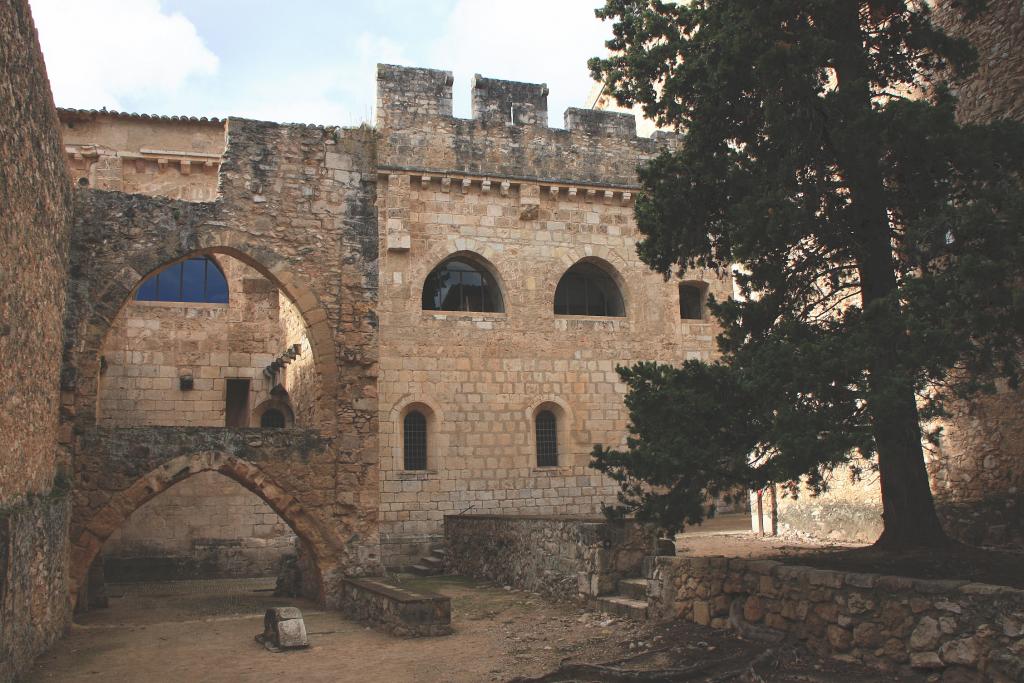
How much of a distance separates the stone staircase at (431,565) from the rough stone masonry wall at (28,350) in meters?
6.27

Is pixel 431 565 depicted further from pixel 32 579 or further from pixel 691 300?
pixel 691 300

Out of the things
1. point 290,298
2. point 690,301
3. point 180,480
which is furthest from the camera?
point 690,301

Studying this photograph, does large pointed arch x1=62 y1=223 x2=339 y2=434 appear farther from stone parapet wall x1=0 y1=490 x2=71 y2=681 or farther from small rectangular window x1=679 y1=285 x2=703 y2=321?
small rectangular window x1=679 y1=285 x2=703 y2=321

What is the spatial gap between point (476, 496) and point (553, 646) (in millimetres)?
7870

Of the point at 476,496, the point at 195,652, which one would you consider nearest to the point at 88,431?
the point at 195,652

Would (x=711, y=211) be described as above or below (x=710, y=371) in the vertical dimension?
above

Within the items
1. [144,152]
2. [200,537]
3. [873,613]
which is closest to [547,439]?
[200,537]

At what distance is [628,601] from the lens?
9.38 m

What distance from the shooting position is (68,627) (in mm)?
9602

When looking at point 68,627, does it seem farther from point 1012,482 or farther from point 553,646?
point 1012,482

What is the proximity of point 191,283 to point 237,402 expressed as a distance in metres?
2.63

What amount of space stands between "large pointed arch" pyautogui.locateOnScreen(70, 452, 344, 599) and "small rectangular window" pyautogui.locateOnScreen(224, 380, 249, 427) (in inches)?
266

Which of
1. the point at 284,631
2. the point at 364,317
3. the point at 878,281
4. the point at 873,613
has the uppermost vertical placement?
the point at 364,317

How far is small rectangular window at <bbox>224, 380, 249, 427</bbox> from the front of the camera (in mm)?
17719
